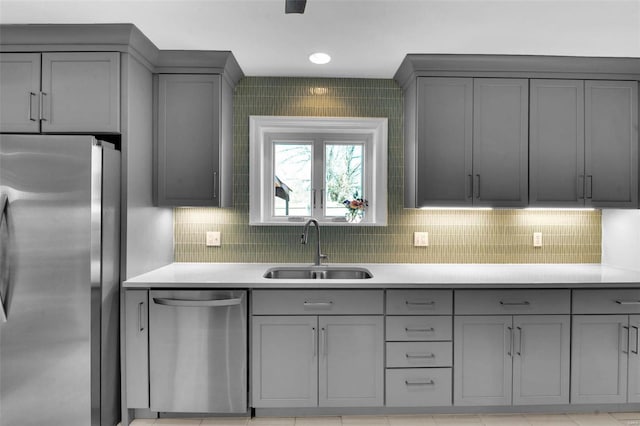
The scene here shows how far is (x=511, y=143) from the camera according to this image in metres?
2.75

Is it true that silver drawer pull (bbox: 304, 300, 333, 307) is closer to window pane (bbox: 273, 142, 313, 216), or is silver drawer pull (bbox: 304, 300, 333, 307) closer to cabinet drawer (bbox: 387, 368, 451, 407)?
cabinet drawer (bbox: 387, 368, 451, 407)

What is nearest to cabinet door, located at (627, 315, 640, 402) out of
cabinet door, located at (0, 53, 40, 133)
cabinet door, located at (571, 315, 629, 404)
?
cabinet door, located at (571, 315, 629, 404)

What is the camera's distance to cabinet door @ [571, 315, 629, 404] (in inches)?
95.7

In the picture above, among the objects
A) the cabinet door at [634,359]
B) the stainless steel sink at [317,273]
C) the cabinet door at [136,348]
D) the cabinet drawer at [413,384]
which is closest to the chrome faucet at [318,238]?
the stainless steel sink at [317,273]

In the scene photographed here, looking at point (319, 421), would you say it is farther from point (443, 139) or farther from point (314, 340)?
point (443, 139)

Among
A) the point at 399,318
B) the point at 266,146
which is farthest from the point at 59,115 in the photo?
the point at 399,318

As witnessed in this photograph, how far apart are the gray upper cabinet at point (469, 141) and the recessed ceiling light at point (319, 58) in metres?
0.64

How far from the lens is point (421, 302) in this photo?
2.39m

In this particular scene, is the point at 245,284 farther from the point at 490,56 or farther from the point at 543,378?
the point at 490,56

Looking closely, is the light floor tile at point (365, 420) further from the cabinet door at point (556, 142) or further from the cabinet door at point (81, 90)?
the cabinet door at point (81, 90)

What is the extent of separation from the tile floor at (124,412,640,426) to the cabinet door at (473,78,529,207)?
1.37 metres

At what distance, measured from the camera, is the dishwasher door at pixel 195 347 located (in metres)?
2.35

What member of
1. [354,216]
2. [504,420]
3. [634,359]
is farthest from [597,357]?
[354,216]

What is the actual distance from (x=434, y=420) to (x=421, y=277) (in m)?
0.87
